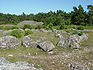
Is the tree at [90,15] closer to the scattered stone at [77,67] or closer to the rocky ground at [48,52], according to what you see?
the rocky ground at [48,52]

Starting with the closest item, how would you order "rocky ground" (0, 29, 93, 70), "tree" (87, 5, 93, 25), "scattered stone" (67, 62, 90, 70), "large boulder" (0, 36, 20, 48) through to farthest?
"scattered stone" (67, 62, 90, 70), "rocky ground" (0, 29, 93, 70), "large boulder" (0, 36, 20, 48), "tree" (87, 5, 93, 25)

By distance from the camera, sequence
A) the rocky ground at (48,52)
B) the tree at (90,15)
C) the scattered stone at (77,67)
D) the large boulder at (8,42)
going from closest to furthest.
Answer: the scattered stone at (77,67) < the rocky ground at (48,52) < the large boulder at (8,42) < the tree at (90,15)

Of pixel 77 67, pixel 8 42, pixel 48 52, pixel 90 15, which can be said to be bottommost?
pixel 77 67

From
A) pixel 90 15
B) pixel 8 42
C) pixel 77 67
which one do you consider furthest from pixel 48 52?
pixel 90 15

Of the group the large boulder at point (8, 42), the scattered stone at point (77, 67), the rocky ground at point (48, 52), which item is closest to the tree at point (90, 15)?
the rocky ground at point (48, 52)

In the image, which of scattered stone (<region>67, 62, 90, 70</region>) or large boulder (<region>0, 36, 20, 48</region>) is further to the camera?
large boulder (<region>0, 36, 20, 48</region>)

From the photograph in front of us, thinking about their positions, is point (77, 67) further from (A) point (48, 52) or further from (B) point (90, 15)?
(B) point (90, 15)

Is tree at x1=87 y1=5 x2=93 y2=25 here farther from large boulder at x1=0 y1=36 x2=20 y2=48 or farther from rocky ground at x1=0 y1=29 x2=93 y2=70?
large boulder at x1=0 y1=36 x2=20 y2=48

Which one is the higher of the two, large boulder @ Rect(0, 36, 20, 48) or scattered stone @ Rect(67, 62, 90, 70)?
large boulder @ Rect(0, 36, 20, 48)

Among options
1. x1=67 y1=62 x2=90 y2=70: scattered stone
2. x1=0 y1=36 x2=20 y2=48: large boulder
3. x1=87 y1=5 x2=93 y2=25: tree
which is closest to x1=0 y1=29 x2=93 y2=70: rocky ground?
x1=0 y1=36 x2=20 y2=48: large boulder

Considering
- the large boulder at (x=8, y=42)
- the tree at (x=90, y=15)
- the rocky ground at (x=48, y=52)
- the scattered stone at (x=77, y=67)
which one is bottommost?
the scattered stone at (x=77, y=67)

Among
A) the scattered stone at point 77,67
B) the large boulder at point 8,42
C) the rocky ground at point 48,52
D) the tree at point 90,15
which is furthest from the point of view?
the tree at point 90,15

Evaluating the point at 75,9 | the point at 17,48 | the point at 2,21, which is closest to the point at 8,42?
the point at 17,48

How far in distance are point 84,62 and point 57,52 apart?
357 cm
